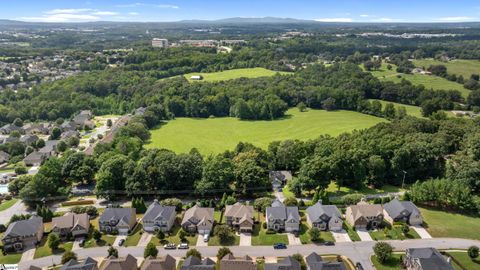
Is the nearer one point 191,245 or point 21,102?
point 191,245

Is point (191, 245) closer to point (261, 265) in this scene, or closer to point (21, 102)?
point (261, 265)

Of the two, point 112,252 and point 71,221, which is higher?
point 71,221

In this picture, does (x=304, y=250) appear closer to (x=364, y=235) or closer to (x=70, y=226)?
(x=364, y=235)

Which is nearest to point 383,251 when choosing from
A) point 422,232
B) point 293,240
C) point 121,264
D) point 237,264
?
point 422,232

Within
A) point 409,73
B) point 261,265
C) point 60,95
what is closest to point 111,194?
point 261,265

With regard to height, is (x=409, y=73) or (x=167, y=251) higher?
(x=409, y=73)

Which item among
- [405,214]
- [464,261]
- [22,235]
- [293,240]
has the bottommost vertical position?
[293,240]
